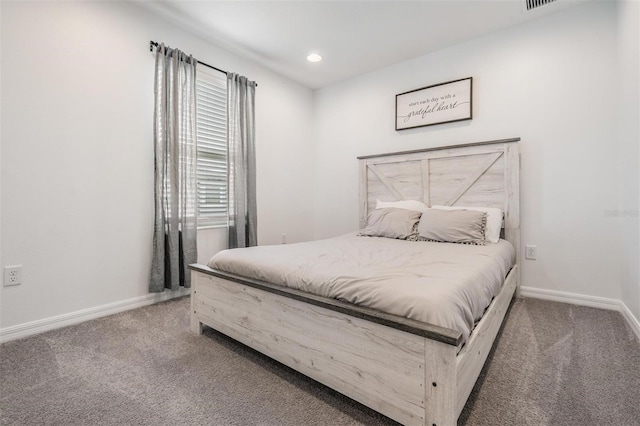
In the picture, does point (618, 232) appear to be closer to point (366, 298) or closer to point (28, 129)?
point (366, 298)

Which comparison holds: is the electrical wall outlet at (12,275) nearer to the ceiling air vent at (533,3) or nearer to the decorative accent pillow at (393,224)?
the decorative accent pillow at (393,224)

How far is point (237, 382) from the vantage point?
145 centimetres

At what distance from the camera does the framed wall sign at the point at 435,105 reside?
3027 millimetres

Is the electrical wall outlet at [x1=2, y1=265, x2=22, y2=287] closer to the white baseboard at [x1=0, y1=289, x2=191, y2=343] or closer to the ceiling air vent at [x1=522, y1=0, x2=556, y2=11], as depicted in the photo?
the white baseboard at [x1=0, y1=289, x2=191, y2=343]

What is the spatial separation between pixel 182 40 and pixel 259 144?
1.24 meters

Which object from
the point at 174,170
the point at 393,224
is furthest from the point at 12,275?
the point at 393,224

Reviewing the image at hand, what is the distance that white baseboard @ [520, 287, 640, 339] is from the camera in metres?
2.18

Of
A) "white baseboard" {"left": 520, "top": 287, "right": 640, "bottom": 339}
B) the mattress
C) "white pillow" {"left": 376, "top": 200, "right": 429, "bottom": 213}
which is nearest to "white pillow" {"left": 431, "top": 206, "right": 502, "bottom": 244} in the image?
the mattress

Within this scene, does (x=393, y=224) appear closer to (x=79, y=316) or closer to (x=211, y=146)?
(x=211, y=146)

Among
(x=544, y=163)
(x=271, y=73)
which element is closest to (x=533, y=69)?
(x=544, y=163)

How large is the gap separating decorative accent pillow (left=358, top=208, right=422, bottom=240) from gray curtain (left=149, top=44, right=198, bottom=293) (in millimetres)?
1692

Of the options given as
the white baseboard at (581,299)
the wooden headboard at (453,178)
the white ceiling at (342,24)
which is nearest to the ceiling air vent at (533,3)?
the white ceiling at (342,24)

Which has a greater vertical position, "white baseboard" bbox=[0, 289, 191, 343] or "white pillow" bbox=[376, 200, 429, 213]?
"white pillow" bbox=[376, 200, 429, 213]

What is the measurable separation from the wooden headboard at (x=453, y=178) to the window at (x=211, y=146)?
64.4 inches
